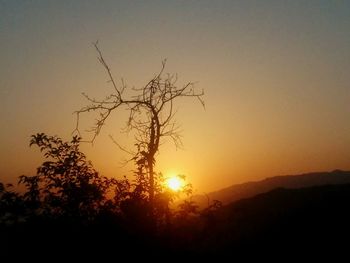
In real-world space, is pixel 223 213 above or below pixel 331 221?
above

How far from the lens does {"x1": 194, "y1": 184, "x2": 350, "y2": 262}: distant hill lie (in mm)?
19781

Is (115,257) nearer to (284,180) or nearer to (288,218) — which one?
(288,218)

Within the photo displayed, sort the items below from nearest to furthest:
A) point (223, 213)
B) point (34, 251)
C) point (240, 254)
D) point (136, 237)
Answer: point (34, 251) → point (136, 237) → point (240, 254) → point (223, 213)

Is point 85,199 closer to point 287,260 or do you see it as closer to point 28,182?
point 28,182

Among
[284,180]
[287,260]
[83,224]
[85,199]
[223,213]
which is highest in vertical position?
[284,180]

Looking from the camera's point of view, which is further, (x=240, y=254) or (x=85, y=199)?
(x=240, y=254)

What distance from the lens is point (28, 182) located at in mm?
11953

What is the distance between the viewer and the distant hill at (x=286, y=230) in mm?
19781

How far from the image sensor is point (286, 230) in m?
22.8

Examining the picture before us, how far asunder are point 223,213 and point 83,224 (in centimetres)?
2180

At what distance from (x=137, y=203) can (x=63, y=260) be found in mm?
2691

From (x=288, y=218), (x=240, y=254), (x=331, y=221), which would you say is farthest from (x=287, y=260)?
(x=288, y=218)

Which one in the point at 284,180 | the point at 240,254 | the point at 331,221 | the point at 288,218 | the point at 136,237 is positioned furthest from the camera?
the point at 284,180

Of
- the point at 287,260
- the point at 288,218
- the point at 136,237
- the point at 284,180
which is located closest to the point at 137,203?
the point at 136,237
